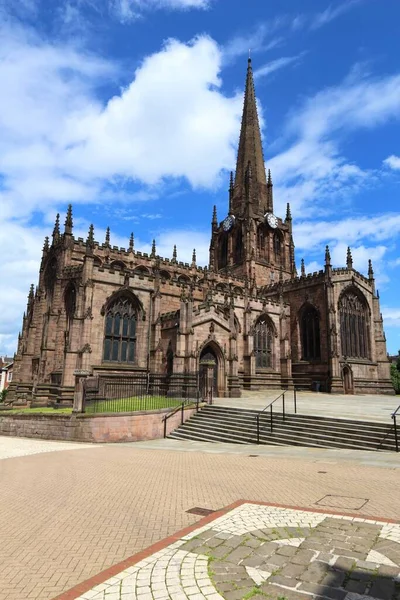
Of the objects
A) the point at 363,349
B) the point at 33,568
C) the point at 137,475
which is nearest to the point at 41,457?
the point at 137,475

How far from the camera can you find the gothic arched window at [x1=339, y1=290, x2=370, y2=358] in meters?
37.5

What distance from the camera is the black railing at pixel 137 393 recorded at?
18859 millimetres

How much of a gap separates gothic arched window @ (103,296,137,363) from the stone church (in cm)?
8

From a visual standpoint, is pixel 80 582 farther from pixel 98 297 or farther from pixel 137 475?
pixel 98 297

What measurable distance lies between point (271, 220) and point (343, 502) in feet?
155

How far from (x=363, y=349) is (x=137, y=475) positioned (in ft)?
112

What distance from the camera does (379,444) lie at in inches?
512

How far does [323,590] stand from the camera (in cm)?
396

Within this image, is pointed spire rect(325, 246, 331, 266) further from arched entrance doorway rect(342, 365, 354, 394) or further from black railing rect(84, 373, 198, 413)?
black railing rect(84, 373, 198, 413)

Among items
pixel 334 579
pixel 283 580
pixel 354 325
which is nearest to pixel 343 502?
pixel 334 579

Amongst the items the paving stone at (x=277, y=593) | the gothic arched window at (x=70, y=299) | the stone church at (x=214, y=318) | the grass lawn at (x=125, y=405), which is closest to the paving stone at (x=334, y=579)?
the paving stone at (x=277, y=593)

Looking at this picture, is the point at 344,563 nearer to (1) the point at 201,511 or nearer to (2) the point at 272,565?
(2) the point at 272,565

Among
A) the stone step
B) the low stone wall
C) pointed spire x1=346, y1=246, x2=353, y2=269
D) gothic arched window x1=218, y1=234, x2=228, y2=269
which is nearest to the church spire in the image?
gothic arched window x1=218, y1=234, x2=228, y2=269

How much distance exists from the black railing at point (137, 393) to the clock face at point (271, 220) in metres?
31.0
